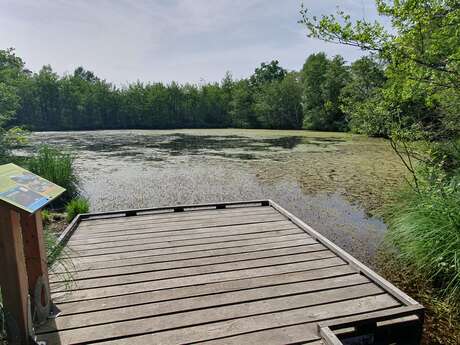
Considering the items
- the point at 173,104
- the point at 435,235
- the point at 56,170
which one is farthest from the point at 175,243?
the point at 173,104

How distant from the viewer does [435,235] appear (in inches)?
111

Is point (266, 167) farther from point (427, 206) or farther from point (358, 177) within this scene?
point (427, 206)

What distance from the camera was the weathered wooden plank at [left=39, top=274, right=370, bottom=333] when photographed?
5.83ft

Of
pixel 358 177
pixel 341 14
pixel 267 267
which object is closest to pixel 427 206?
pixel 267 267

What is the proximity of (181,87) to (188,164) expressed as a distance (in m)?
24.0

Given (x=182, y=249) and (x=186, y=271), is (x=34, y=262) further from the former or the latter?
(x=182, y=249)

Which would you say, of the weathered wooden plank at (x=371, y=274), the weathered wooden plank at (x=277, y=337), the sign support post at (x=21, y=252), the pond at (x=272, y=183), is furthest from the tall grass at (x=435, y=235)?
the sign support post at (x=21, y=252)

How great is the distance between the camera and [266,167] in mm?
8961

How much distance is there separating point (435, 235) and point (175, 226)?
8.37 ft

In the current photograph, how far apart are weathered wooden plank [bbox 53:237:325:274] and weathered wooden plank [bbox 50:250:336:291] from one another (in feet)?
0.44

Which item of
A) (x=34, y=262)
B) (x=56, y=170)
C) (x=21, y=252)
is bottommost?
(x=56, y=170)

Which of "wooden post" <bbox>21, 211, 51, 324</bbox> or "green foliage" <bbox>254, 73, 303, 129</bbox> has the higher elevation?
"green foliage" <bbox>254, 73, 303, 129</bbox>

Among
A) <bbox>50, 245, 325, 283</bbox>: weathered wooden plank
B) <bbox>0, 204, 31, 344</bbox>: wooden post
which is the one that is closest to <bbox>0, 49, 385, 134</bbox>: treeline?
<bbox>50, 245, 325, 283</bbox>: weathered wooden plank

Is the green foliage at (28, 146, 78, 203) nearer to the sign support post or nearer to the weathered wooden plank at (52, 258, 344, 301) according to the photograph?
the weathered wooden plank at (52, 258, 344, 301)
